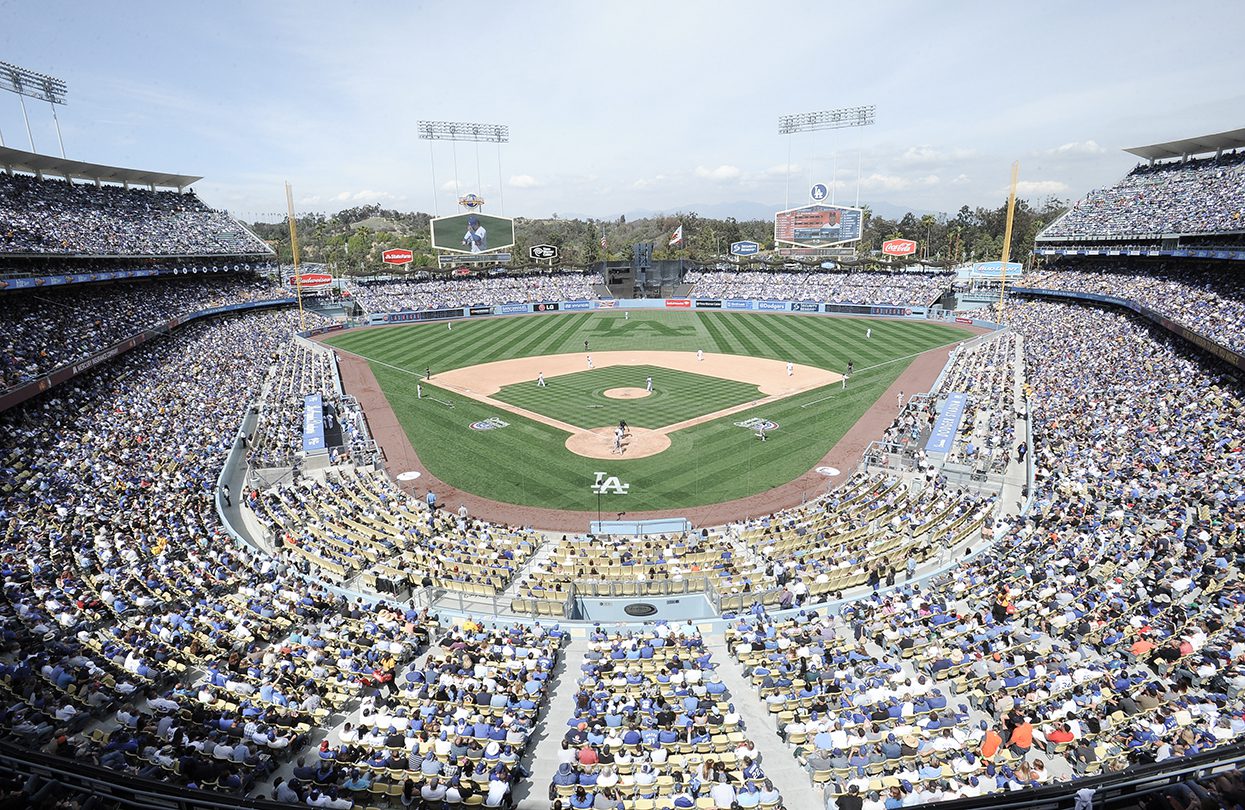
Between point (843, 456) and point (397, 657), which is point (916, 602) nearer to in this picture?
point (397, 657)

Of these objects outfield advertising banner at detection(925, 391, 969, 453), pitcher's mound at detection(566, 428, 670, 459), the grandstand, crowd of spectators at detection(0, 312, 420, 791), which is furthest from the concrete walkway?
outfield advertising banner at detection(925, 391, 969, 453)

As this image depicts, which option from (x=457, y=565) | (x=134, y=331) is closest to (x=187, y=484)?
(x=457, y=565)

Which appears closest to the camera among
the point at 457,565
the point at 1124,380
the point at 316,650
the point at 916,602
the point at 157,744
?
the point at 157,744

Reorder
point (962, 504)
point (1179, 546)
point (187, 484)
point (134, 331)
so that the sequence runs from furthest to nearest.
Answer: point (134, 331)
point (187, 484)
point (962, 504)
point (1179, 546)

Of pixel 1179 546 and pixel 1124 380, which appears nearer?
pixel 1179 546

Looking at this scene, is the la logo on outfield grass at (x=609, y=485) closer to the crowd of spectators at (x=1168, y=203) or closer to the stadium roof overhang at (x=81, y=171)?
the crowd of spectators at (x=1168, y=203)

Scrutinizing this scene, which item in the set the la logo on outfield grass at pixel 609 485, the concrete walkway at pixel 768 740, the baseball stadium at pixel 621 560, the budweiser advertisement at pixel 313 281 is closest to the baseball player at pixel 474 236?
the budweiser advertisement at pixel 313 281

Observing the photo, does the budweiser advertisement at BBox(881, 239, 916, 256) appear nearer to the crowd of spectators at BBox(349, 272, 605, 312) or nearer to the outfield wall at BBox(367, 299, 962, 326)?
the outfield wall at BBox(367, 299, 962, 326)

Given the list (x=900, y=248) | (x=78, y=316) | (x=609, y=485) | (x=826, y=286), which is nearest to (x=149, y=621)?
(x=609, y=485)

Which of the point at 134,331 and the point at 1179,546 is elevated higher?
the point at 134,331
